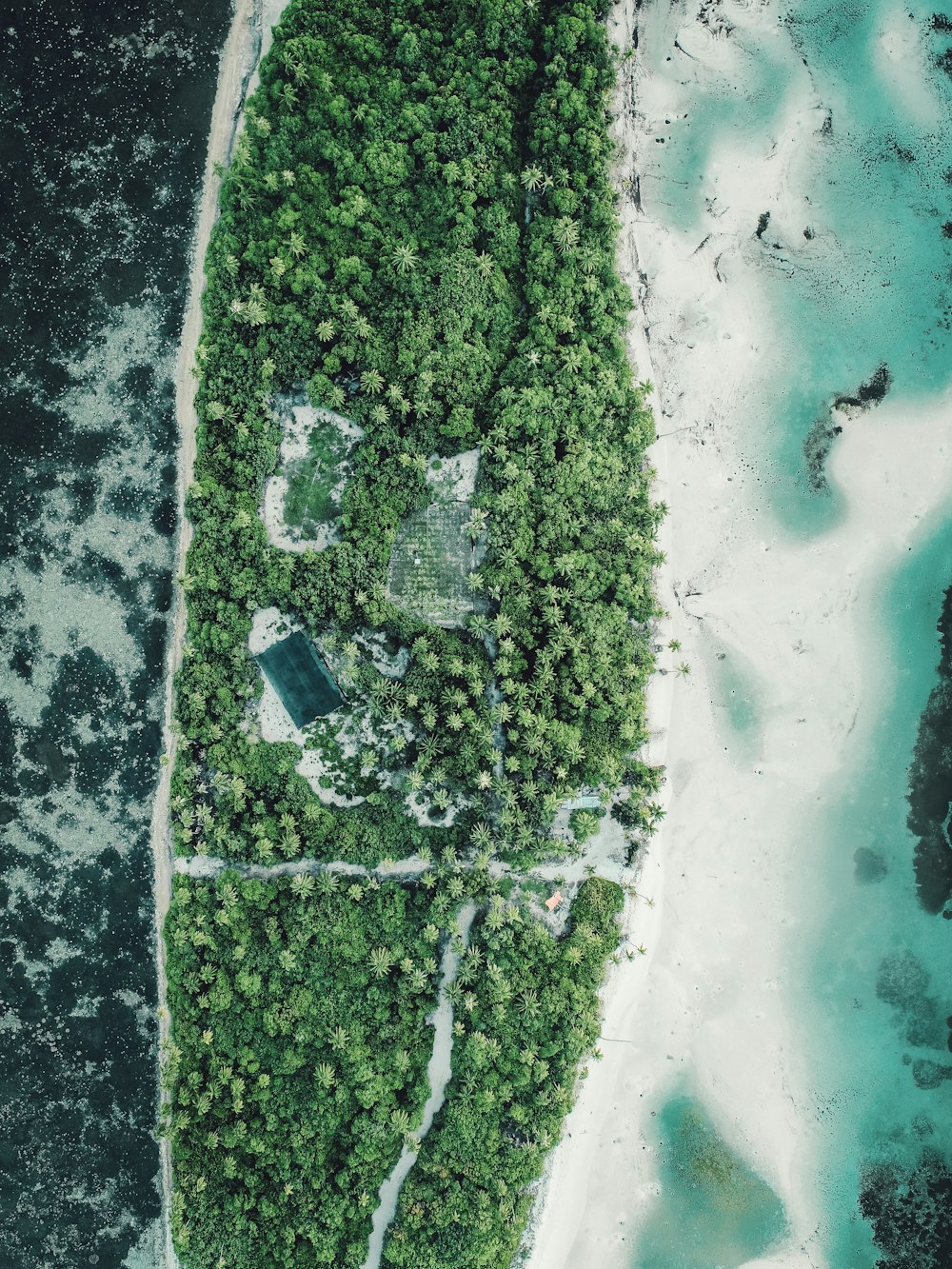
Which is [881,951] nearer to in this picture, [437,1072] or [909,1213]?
[909,1213]

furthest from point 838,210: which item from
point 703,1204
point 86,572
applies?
point 703,1204

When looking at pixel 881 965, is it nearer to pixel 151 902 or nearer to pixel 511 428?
pixel 511 428

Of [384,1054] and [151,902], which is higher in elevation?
[151,902]

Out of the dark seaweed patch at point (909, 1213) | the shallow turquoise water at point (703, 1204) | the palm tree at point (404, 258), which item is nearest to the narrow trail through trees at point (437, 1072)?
the shallow turquoise water at point (703, 1204)

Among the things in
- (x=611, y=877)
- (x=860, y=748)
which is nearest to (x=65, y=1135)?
(x=611, y=877)

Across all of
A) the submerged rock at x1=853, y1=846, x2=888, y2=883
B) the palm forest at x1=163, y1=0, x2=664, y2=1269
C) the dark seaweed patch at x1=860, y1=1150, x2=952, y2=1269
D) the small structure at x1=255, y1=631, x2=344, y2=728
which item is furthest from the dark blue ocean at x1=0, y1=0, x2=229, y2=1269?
the dark seaweed patch at x1=860, y1=1150, x2=952, y2=1269

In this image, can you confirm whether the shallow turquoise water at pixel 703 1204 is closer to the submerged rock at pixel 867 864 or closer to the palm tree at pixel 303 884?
the submerged rock at pixel 867 864

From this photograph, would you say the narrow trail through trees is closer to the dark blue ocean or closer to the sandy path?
the sandy path
